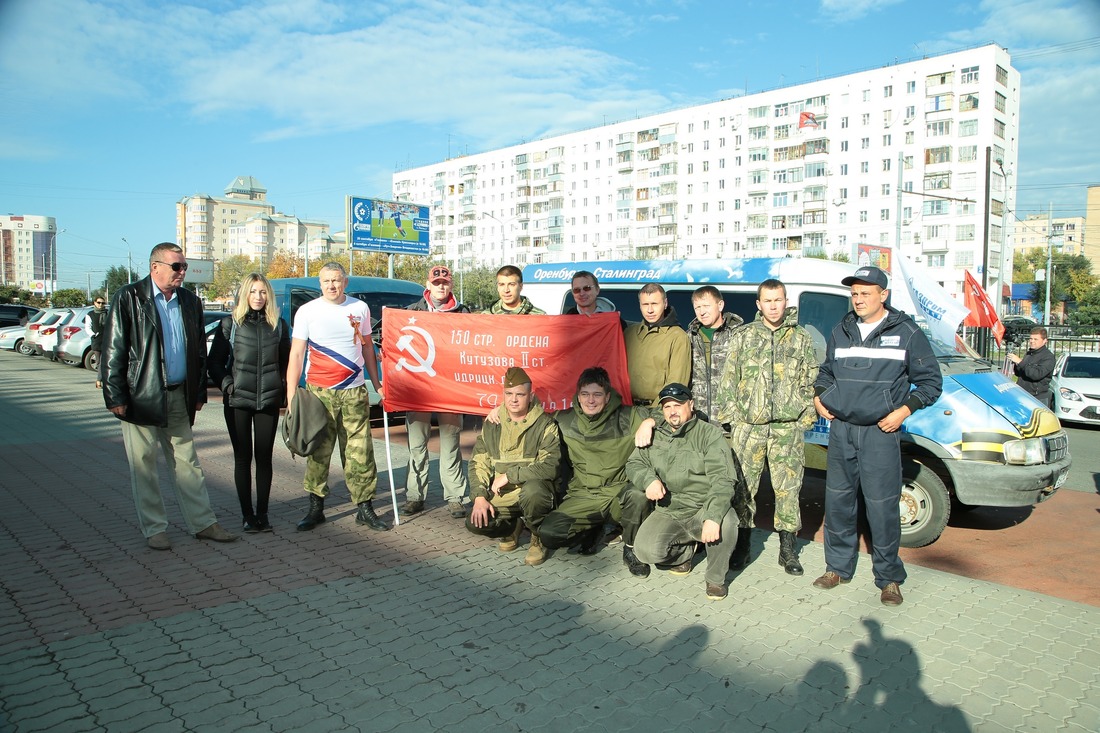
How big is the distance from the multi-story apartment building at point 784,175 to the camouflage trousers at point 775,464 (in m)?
56.8

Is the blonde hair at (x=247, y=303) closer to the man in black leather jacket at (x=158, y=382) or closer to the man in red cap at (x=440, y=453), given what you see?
the man in black leather jacket at (x=158, y=382)

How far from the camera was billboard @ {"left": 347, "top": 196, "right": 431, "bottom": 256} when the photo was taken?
31.1m

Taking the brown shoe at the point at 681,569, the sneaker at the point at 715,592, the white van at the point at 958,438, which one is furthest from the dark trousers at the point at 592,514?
the white van at the point at 958,438

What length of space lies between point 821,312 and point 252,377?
198 inches

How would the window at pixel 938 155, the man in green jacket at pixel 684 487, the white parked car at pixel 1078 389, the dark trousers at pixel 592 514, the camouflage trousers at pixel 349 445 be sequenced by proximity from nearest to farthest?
the man in green jacket at pixel 684 487 → the dark trousers at pixel 592 514 → the camouflage trousers at pixel 349 445 → the white parked car at pixel 1078 389 → the window at pixel 938 155

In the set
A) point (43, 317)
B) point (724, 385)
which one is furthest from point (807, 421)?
point (43, 317)

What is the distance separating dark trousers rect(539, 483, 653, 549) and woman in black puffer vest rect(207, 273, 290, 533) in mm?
2448

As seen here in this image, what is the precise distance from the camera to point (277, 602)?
4750 millimetres

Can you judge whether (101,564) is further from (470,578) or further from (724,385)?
(724,385)

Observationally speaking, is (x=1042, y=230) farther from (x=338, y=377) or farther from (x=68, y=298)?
(x=338, y=377)

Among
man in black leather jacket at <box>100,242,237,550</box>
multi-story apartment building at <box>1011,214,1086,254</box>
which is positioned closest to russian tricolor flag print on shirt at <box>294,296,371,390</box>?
man in black leather jacket at <box>100,242,237,550</box>

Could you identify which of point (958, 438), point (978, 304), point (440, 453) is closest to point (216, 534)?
point (440, 453)

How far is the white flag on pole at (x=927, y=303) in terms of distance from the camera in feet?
25.2

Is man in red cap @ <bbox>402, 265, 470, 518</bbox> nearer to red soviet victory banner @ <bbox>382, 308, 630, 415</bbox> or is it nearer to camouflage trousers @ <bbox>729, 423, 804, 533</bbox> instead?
red soviet victory banner @ <bbox>382, 308, 630, 415</bbox>
